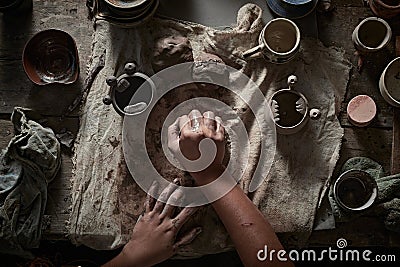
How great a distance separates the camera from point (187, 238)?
1.24 m

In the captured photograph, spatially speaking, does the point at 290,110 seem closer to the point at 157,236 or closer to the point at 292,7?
the point at 292,7

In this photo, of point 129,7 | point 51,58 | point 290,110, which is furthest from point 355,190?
point 51,58

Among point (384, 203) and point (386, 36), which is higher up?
point (386, 36)

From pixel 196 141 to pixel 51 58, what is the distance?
17.5 inches

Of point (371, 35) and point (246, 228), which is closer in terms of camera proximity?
point (246, 228)

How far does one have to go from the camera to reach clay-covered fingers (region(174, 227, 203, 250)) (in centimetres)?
124

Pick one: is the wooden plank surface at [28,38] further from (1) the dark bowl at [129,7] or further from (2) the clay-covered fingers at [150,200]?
(2) the clay-covered fingers at [150,200]

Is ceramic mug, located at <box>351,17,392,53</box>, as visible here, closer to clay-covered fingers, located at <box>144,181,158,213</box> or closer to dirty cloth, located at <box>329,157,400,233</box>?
dirty cloth, located at <box>329,157,400,233</box>

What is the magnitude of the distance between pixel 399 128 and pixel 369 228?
0.88 feet

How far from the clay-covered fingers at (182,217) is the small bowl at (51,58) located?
428 millimetres

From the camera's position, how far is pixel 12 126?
130cm

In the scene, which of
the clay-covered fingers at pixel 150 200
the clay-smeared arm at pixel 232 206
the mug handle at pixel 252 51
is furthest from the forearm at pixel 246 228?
the mug handle at pixel 252 51

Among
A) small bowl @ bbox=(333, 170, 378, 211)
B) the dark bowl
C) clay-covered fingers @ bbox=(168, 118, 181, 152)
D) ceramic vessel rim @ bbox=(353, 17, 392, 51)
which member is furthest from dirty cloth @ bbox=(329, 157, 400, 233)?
the dark bowl

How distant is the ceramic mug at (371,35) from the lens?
1346 mm
